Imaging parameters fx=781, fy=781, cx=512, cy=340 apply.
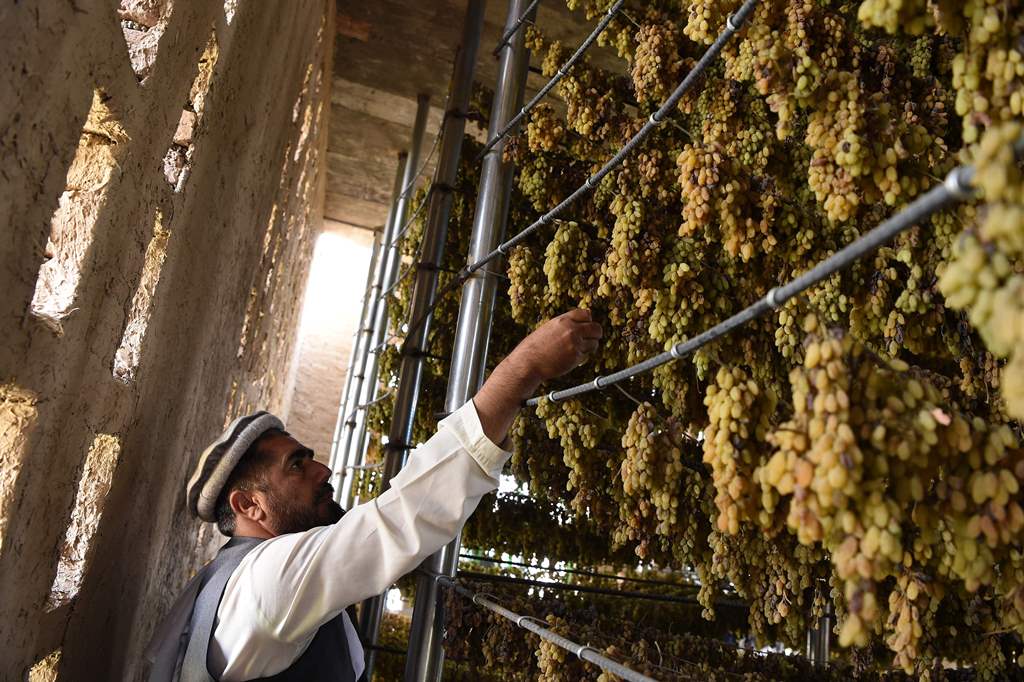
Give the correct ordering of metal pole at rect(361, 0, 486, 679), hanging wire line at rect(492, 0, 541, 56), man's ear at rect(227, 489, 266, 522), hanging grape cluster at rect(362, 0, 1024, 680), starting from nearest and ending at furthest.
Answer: hanging grape cluster at rect(362, 0, 1024, 680)
man's ear at rect(227, 489, 266, 522)
hanging wire line at rect(492, 0, 541, 56)
metal pole at rect(361, 0, 486, 679)

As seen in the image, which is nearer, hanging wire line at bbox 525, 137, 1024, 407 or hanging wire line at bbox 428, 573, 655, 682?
hanging wire line at bbox 525, 137, 1024, 407

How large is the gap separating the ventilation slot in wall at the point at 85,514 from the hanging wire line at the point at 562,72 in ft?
5.07

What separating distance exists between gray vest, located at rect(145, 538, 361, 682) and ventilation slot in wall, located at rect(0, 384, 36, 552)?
2.32 ft

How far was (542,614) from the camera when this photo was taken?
234 cm

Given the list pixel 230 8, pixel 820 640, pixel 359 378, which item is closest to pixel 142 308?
pixel 230 8

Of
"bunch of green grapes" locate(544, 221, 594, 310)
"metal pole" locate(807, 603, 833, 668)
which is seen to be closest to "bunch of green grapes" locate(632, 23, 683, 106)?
"bunch of green grapes" locate(544, 221, 594, 310)

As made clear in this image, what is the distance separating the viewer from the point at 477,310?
8.93ft

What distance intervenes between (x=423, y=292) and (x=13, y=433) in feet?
7.04

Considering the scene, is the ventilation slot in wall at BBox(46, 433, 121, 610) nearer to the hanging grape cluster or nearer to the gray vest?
the gray vest

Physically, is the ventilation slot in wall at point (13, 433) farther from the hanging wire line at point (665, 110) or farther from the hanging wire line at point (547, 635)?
the hanging wire line at point (665, 110)

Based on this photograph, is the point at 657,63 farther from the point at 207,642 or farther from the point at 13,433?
the point at 207,642

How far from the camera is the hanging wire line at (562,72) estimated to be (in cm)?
191

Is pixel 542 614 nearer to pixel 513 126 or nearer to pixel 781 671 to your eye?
pixel 781 671

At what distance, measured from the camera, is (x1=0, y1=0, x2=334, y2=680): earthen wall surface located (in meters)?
1.27
